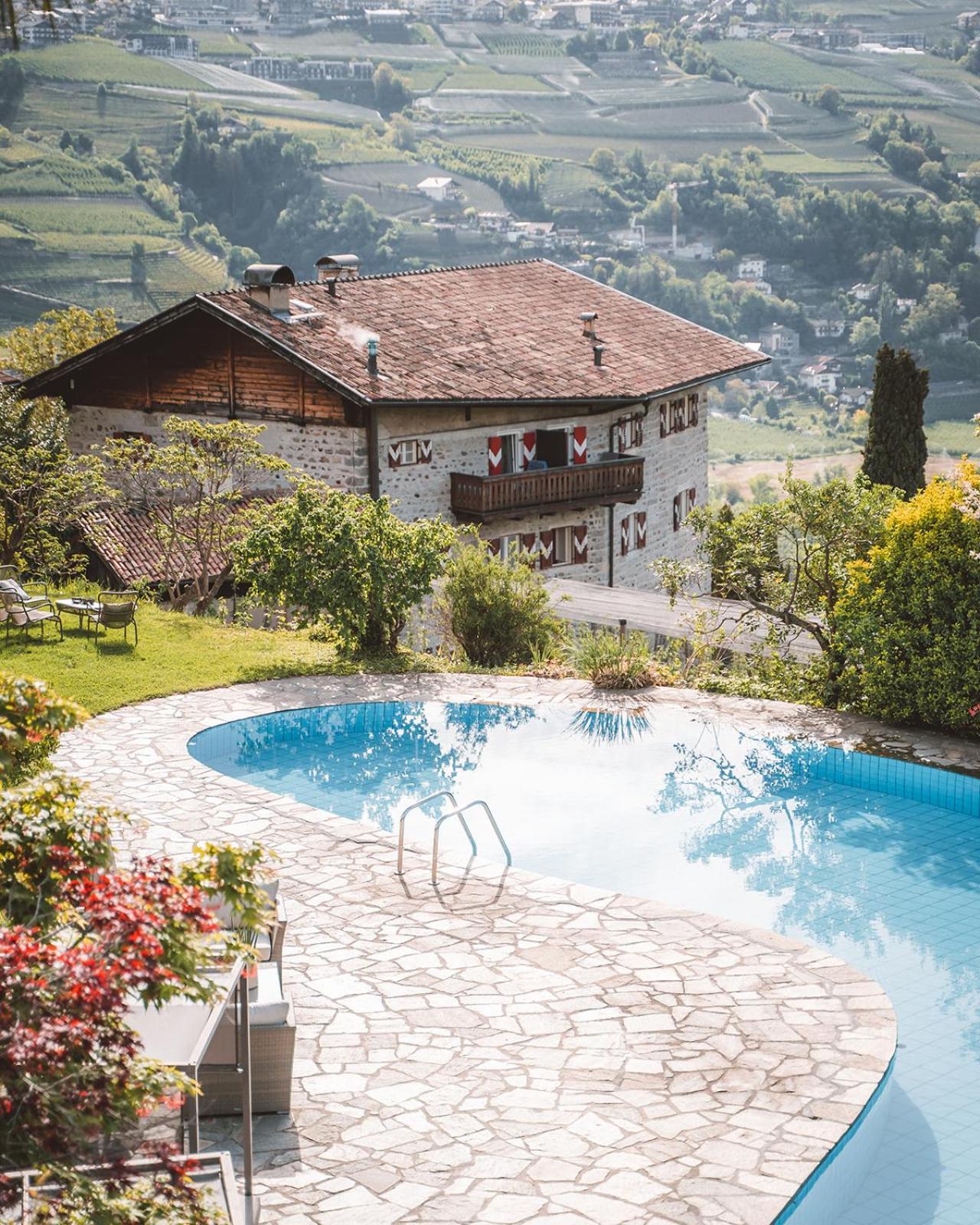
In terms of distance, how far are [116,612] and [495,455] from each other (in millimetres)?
11514

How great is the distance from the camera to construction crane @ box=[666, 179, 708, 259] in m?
112

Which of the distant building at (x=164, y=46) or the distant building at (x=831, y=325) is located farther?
the distant building at (x=164, y=46)

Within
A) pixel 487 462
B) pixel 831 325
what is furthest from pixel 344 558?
pixel 831 325

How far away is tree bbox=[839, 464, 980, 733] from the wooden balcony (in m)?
12.4

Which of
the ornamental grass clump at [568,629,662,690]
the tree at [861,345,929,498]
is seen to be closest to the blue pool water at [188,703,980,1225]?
the ornamental grass clump at [568,629,662,690]

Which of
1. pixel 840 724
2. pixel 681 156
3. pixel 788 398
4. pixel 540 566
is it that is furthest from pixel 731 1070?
pixel 681 156

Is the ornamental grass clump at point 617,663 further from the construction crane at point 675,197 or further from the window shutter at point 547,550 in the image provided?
the construction crane at point 675,197

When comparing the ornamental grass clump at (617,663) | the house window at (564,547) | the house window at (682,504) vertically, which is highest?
the ornamental grass clump at (617,663)

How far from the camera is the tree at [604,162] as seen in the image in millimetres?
122250

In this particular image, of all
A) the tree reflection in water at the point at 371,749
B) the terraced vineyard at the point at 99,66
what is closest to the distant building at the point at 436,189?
the terraced vineyard at the point at 99,66

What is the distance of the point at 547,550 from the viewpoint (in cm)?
2916

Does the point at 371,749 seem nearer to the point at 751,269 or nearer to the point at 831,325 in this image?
the point at 831,325

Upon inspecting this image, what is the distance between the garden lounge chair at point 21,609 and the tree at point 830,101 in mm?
124962

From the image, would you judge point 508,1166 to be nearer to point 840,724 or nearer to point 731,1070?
point 731,1070
